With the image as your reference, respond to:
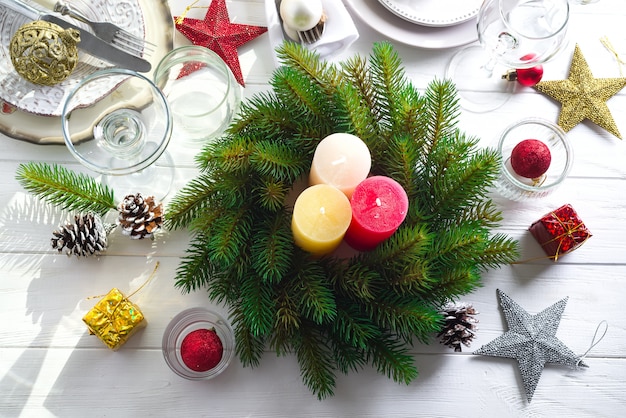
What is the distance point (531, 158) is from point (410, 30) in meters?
0.26

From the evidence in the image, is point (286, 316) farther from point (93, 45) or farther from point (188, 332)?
point (93, 45)

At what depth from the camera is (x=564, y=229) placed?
2.46ft

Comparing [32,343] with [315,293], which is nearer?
[315,293]

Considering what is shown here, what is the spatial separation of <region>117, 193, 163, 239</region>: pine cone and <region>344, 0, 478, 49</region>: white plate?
409mm

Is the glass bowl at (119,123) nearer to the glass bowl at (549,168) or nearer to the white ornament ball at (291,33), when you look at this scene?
the white ornament ball at (291,33)

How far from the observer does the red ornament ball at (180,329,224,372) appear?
Answer: 668 millimetres

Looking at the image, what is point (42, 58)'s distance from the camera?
704 millimetres

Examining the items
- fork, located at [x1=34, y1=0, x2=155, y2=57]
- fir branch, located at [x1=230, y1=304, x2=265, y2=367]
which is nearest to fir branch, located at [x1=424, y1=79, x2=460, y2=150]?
fir branch, located at [x1=230, y1=304, x2=265, y2=367]

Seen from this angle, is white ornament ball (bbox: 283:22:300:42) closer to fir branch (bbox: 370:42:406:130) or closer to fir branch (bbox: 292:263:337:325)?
fir branch (bbox: 370:42:406:130)

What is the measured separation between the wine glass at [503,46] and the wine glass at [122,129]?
434mm

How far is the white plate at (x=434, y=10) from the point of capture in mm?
786

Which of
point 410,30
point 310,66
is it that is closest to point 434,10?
point 410,30

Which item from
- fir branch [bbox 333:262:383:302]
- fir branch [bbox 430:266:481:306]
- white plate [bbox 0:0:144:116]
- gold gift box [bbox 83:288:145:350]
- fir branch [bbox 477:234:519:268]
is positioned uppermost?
white plate [bbox 0:0:144:116]

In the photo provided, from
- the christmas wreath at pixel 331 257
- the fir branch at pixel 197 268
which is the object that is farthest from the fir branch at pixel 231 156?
the fir branch at pixel 197 268
